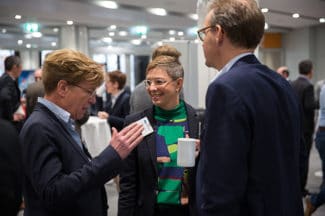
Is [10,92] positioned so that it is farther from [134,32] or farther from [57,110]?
[134,32]

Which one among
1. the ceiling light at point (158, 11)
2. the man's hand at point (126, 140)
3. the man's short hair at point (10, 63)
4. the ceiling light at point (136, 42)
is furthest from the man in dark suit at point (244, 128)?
the ceiling light at point (136, 42)

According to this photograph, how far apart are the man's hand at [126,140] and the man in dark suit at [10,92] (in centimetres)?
336

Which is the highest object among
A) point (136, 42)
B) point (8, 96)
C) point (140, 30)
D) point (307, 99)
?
point (140, 30)

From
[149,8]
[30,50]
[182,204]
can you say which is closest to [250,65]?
[182,204]

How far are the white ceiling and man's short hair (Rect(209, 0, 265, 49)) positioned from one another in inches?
206

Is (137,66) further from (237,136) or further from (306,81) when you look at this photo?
(237,136)

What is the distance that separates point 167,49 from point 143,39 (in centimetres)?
1223

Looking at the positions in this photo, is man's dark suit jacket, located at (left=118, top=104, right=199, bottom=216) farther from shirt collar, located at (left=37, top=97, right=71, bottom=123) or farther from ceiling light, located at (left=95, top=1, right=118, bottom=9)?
ceiling light, located at (left=95, top=1, right=118, bottom=9)

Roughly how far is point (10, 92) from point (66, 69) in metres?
3.66

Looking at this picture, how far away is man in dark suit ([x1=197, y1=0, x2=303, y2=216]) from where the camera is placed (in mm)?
1173

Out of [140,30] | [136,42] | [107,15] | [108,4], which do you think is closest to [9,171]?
[108,4]

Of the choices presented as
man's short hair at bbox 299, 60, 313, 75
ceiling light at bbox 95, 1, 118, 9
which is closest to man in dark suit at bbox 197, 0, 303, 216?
man's short hair at bbox 299, 60, 313, 75

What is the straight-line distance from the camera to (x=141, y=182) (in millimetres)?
1856

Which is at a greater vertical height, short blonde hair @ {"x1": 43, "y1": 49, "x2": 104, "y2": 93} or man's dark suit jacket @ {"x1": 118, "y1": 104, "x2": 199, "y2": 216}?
short blonde hair @ {"x1": 43, "y1": 49, "x2": 104, "y2": 93}
